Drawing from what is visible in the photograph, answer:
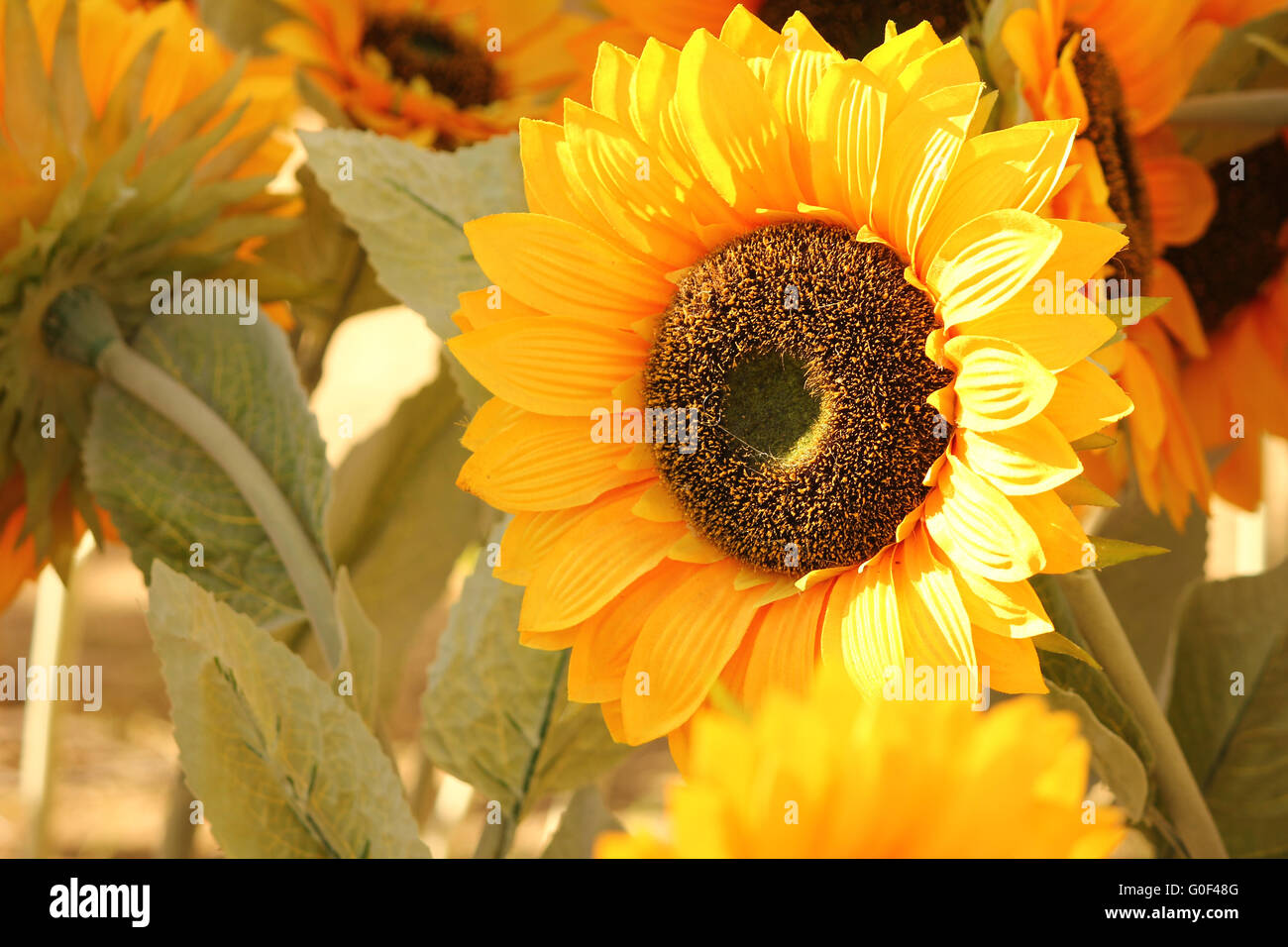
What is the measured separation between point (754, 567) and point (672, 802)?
0.41 feet

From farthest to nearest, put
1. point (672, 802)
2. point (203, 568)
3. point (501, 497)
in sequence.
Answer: point (203, 568) < point (501, 497) < point (672, 802)

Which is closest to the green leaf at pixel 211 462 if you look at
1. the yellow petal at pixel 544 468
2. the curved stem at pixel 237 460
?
the curved stem at pixel 237 460

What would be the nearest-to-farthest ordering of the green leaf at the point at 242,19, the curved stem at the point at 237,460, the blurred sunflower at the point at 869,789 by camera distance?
the blurred sunflower at the point at 869,789, the curved stem at the point at 237,460, the green leaf at the point at 242,19

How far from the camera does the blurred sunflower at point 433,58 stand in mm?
426

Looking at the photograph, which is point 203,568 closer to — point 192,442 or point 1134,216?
point 192,442

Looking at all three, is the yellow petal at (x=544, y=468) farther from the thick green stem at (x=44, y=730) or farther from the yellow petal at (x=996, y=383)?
the thick green stem at (x=44, y=730)

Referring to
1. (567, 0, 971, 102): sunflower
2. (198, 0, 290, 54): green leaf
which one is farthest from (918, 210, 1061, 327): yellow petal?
(198, 0, 290, 54): green leaf

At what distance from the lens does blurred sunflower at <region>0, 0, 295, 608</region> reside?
0.33 meters

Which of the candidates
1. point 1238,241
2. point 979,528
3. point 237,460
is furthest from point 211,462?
point 1238,241

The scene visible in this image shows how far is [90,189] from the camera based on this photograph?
1.08ft

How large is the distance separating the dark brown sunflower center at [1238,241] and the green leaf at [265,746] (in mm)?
325

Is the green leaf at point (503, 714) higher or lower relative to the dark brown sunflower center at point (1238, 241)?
lower

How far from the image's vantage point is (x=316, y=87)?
1.37 ft
